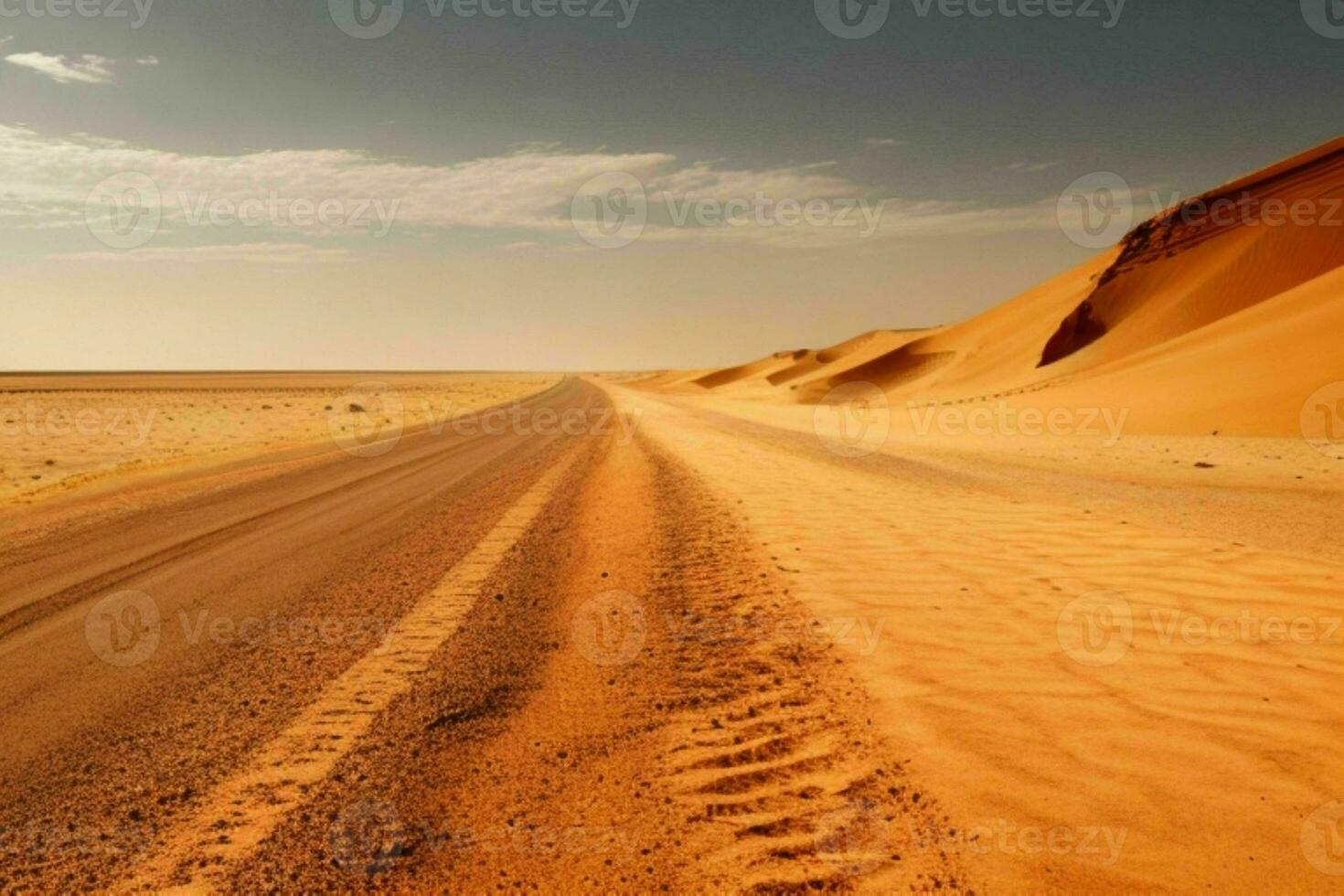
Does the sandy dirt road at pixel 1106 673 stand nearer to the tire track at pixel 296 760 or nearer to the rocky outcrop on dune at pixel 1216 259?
the tire track at pixel 296 760

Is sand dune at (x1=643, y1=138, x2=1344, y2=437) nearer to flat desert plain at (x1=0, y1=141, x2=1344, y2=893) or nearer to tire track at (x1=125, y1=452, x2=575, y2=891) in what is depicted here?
flat desert plain at (x1=0, y1=141, x2=1344, y2=893)

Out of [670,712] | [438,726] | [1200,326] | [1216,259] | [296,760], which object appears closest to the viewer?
[296,760]

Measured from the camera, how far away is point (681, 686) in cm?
440

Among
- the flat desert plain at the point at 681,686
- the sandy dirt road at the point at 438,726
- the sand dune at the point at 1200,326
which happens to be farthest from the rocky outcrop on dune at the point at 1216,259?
the sandy dirt road at the point at 438,726

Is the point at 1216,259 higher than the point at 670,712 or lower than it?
higher

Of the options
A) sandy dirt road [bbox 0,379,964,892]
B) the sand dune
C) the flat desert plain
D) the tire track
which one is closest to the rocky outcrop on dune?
the sand dune

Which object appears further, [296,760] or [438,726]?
[438,726]

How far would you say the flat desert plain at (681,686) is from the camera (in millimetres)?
2842

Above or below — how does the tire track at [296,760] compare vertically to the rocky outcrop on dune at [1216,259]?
below

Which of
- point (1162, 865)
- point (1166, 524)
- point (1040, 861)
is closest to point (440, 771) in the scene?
point (1040, 861)

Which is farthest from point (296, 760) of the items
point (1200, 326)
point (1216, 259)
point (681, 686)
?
point (1216, 259)

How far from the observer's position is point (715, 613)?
5.73m

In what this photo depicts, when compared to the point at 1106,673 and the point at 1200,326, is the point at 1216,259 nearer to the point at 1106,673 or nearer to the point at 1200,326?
the point at 1200,326

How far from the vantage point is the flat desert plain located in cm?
284
